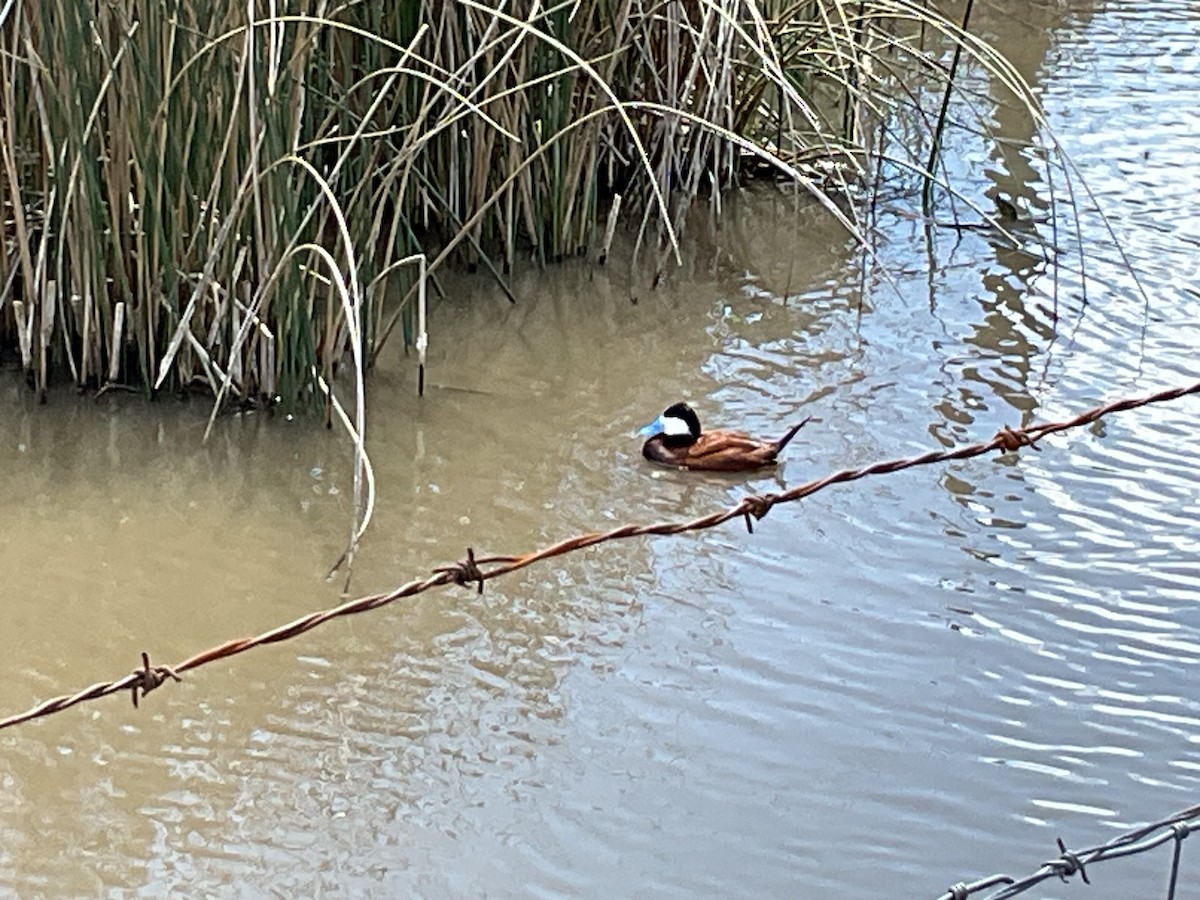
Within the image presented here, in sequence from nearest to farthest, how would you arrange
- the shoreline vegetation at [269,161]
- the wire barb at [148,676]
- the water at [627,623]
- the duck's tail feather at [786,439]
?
the wire barb at [148,676] < the water at [627,623] < the shoreline vegetation at [269,161] < the duck's tail feather at [786,439]

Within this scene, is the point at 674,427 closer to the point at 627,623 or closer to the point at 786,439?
the point at 786,439

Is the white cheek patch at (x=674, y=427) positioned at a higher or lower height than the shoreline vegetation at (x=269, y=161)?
lower

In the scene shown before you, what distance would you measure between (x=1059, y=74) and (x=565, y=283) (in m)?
3.61

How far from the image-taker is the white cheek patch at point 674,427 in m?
3.91

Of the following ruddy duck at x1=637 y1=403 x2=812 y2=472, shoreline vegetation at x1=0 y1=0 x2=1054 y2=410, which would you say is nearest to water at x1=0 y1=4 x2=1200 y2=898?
ruddy duck at x1=637 y1=403 x2=812 y2=472

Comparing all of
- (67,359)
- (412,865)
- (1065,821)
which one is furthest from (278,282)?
(1065,821)

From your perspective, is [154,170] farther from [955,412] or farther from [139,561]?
[955,412]

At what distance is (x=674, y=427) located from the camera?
3.91 m

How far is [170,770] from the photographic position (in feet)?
9.08

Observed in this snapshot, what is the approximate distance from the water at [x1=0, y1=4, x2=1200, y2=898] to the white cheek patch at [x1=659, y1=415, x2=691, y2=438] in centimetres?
10

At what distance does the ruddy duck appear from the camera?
391 cm

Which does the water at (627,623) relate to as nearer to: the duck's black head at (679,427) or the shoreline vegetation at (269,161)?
the duck's black head at (679,427)

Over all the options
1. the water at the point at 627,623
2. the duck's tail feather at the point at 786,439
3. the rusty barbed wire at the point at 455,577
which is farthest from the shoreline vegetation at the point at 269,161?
the rusty barbed wire at the point at 455,577

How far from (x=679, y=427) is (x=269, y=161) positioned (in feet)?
3.58
